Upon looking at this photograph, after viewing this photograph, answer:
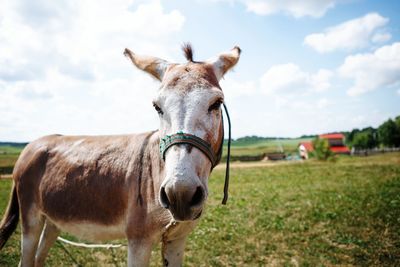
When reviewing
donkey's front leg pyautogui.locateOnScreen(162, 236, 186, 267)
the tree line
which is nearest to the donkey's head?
donkey's front leg pyautogui.locateOnScreen(162, 236, 186, 267)

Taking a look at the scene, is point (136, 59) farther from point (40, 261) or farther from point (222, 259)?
point (222, 259)

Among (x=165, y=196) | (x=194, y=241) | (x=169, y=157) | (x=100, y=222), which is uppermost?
(x=169, y=157)

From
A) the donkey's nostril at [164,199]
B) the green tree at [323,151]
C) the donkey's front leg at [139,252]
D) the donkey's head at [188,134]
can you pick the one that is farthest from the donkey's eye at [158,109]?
the green tree at [323,151]

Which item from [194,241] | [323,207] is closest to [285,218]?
[323,207]

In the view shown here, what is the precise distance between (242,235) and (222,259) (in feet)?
5.89

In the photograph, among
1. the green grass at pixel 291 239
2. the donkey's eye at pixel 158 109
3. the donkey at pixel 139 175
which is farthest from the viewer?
the green grass at pixel 291 239

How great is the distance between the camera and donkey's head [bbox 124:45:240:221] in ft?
6.40

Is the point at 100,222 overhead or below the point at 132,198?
below

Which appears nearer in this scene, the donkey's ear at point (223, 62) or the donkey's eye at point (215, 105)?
the donkey's eye at point (215, 105)

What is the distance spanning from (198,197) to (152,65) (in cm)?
187

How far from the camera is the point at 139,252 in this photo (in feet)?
9.12

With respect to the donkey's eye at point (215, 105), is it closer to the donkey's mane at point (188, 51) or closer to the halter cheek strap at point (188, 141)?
the halter cheek strap at point (188, 141)

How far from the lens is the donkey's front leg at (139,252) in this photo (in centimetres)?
277

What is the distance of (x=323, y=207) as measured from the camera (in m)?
10.4
